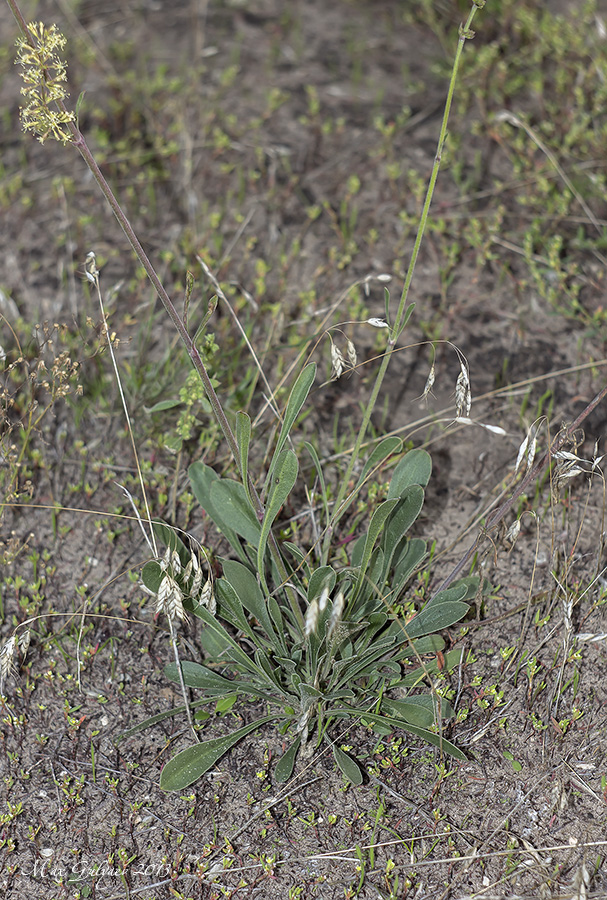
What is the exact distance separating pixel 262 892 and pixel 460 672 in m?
0.71

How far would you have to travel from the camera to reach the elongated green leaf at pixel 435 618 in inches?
77.6

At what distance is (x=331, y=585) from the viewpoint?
75.5 inches

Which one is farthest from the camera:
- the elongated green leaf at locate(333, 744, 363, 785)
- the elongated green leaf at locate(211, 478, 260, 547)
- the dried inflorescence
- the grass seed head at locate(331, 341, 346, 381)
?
the elongated green leaf at locate(211, 478, 260, 547)

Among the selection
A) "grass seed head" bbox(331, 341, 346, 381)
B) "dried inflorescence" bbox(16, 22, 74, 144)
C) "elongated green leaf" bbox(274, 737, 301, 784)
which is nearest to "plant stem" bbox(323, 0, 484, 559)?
"grass seed head" bbox(331, 341, 346, 381)

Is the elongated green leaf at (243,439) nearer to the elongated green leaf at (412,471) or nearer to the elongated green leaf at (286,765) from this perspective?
the elongated green leaf at (412,471)

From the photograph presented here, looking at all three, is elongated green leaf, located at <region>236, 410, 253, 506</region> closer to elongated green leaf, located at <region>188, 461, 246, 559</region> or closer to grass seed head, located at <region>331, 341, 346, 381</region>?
grass seed head, located at <region>331, 341, 346, 381</region>

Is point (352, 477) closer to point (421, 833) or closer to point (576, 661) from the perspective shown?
point (576, 661)

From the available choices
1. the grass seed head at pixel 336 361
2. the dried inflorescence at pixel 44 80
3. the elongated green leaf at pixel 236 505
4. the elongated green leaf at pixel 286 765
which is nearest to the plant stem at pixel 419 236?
the grass seed head at pixel 336 361

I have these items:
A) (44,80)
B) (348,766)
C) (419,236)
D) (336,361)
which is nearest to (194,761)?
(348,766)

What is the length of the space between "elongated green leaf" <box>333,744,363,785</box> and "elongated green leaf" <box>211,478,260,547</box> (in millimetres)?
574

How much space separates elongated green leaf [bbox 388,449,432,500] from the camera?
7.03 feet

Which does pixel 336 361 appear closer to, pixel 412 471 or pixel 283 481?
pixel 283 481

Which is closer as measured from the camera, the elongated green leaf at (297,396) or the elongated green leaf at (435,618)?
the elongated green leaf at (297,396)

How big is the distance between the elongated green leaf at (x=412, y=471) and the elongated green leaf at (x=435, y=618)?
1.05 ft
